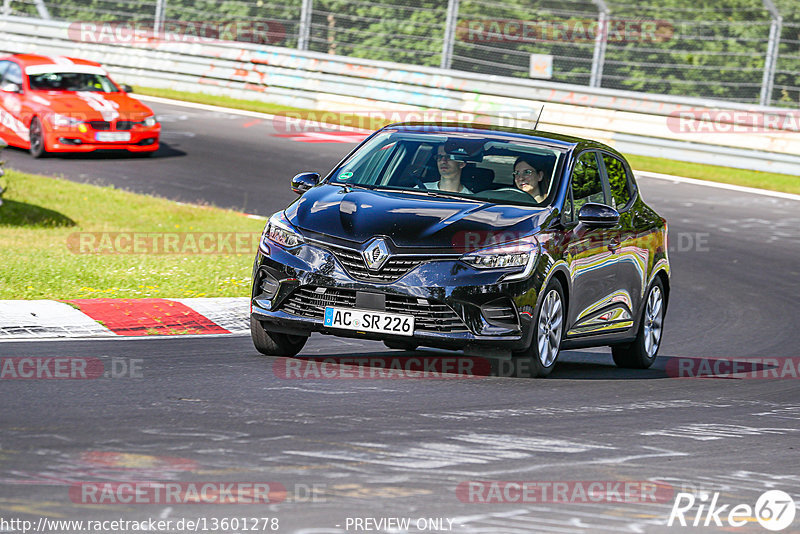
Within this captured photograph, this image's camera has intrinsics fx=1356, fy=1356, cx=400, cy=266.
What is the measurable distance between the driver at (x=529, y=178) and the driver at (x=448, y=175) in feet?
1.21

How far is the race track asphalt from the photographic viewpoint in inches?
218

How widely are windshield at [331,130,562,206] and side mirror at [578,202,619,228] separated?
10.1 inches

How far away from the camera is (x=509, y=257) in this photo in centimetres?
853

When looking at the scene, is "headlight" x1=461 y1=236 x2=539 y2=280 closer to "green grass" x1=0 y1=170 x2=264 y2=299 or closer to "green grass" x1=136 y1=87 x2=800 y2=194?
"green grass" x1=0 y1=170 x2=264 y2=299

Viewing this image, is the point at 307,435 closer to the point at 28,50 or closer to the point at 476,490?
the point at 476,490

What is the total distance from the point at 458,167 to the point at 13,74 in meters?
14.8

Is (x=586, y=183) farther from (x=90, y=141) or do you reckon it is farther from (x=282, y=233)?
(x=90, y=141)

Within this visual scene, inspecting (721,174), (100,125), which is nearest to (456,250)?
(100,125)

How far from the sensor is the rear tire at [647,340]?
35.2ft

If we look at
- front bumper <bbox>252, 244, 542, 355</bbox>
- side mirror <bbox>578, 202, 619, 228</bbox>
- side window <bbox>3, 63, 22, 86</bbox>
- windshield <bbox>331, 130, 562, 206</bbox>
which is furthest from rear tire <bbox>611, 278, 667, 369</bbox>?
side window <bbox>3, 63, 22, 86</bbox>

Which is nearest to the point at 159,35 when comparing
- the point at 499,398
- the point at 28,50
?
the point at 28,50

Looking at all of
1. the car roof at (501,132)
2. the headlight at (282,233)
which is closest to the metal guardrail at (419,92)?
the car roof at (501,132)

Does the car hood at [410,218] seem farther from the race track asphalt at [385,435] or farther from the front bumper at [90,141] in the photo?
the front bumper at [90,141]

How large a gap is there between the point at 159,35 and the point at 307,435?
74.9ft
